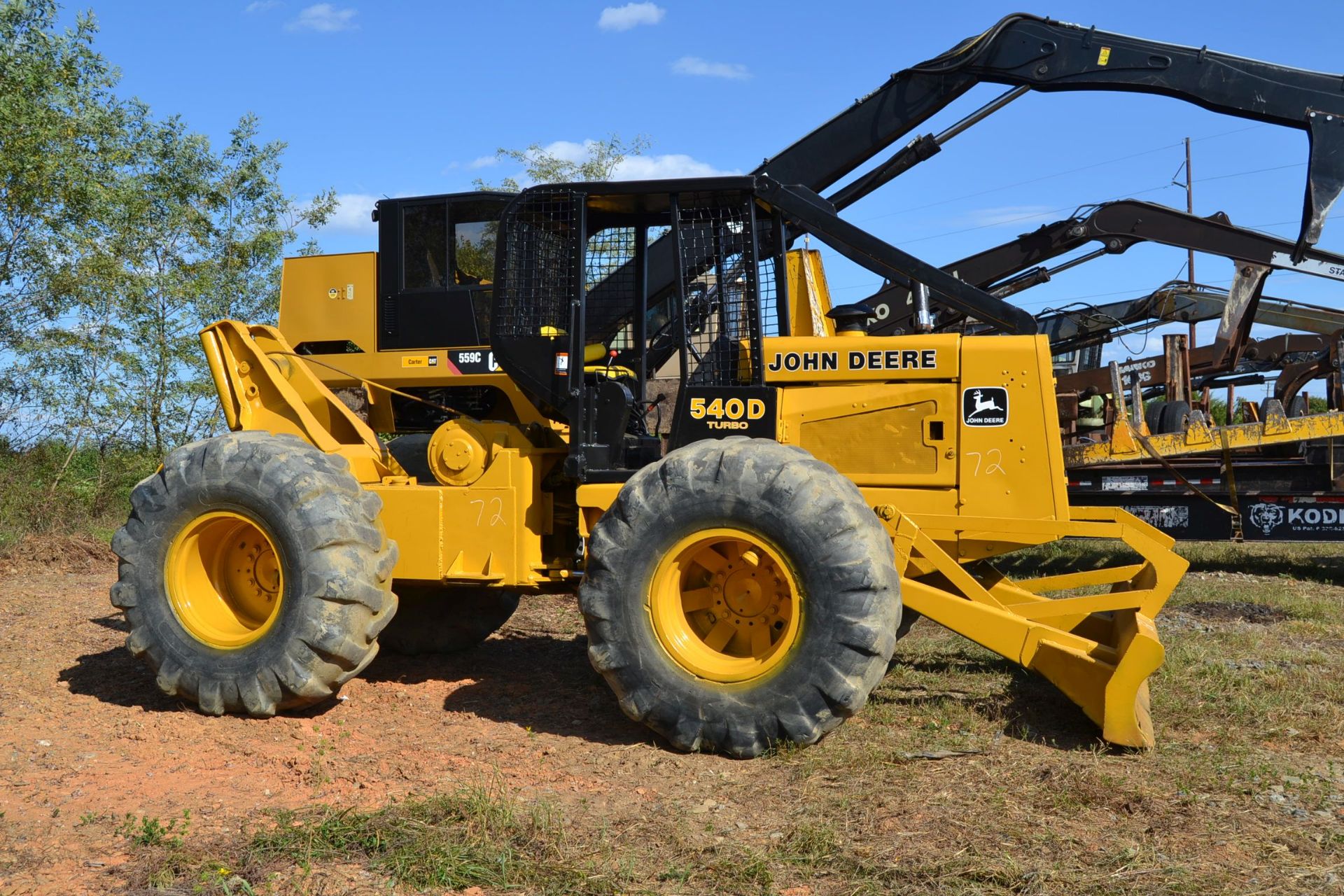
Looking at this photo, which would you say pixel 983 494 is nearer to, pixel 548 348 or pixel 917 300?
pixel 917 300

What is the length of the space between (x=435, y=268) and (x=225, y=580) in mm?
3053

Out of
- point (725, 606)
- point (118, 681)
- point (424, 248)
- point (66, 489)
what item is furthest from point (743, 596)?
point (66, 489)

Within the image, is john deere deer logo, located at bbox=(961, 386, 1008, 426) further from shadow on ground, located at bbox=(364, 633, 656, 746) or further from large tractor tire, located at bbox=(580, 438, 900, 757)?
shadow on ground, located at bbox=(364, 633, 656, 746)

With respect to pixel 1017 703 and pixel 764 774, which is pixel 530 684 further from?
pixel 1017 703

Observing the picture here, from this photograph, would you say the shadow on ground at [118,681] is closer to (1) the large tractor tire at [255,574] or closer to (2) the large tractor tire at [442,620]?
(1) the large tractor tire at [255,574]

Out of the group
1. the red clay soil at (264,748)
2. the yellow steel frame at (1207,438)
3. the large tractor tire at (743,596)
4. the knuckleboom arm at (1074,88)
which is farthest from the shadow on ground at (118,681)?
the yellow steel frame at (1207,438)

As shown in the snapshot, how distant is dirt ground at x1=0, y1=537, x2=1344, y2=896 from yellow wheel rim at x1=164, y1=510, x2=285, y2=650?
1.70 ft

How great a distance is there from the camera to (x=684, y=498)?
18.2ft

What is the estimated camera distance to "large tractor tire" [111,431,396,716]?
6.00 metres

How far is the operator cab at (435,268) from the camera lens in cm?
857

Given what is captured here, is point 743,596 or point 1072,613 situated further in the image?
point 1072,613

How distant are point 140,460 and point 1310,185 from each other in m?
13.9

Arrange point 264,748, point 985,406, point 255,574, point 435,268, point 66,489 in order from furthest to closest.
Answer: point 66,489, point 435,268, point 255,574, point 985,406, point 264,748

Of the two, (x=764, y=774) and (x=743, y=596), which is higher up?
(x=743, y=596)
